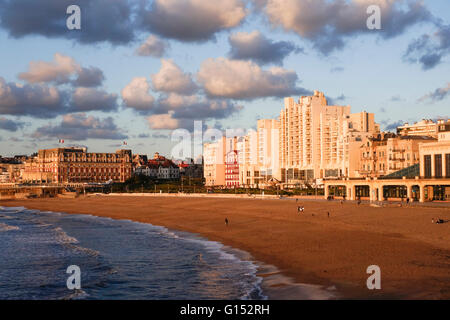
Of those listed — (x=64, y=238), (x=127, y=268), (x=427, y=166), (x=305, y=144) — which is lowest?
(x=64, y=238)

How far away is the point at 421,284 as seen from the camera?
75.6ft

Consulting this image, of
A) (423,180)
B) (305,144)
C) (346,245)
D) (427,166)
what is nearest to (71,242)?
(346,245)

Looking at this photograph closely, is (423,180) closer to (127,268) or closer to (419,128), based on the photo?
(127,268)

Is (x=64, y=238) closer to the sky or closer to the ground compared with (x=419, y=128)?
closer to the ground

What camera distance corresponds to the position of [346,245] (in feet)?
116

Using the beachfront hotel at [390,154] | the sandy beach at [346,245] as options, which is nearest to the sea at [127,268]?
the sandy beach at [346,245]

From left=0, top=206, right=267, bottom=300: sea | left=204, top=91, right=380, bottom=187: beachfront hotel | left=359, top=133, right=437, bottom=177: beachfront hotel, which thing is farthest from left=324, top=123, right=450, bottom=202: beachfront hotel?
left=204, top=91, right=380, bottom=187: beachfront hotel

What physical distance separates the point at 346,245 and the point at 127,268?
14896mm

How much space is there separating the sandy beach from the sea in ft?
6.63

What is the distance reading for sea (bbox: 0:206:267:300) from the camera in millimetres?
25062

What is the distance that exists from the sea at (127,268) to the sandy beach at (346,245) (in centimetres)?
202

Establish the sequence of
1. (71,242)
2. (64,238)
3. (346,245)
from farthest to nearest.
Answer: (64,238), (71,242), (346,245)
